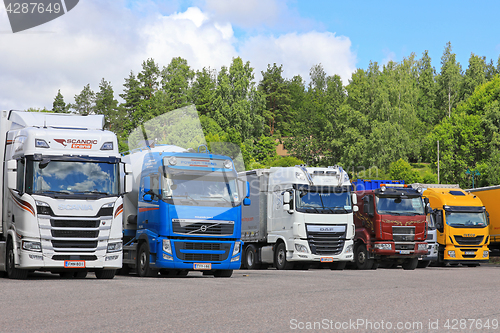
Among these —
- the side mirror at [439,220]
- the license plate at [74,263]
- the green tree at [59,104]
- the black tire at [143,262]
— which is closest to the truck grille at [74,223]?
the license plate at [74,263]

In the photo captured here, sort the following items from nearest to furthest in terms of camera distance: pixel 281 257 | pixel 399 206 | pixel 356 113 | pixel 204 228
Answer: pixel 204 228 → pixel 281 257 → pixel 399 206 → pixel 356 113

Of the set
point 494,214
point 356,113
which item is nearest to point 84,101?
point 356,113

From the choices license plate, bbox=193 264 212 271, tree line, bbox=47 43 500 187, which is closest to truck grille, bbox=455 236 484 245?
license plate, bbox=193 264 212 271

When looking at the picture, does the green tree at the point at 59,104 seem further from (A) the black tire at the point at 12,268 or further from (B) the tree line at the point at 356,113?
(A) the black tire at the point at 12,268

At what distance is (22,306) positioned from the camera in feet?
32.7

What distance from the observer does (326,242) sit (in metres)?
22.0

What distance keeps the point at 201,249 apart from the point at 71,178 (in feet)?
13.4

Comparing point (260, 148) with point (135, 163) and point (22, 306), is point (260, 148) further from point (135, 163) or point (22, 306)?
point (22, 306)

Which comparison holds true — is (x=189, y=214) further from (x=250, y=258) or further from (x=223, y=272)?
(x=250, y=258)

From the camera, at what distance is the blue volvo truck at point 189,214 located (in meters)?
17.1

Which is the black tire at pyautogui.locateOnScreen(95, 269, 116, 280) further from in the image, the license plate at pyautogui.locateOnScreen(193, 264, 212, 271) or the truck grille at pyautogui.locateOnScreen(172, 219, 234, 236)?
the license plate at pyautogui.locateOnScreen(193, 264, 212, 271)

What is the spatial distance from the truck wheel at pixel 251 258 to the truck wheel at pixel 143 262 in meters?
6.47

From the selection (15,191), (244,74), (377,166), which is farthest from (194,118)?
(15,191)

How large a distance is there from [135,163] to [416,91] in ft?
216
